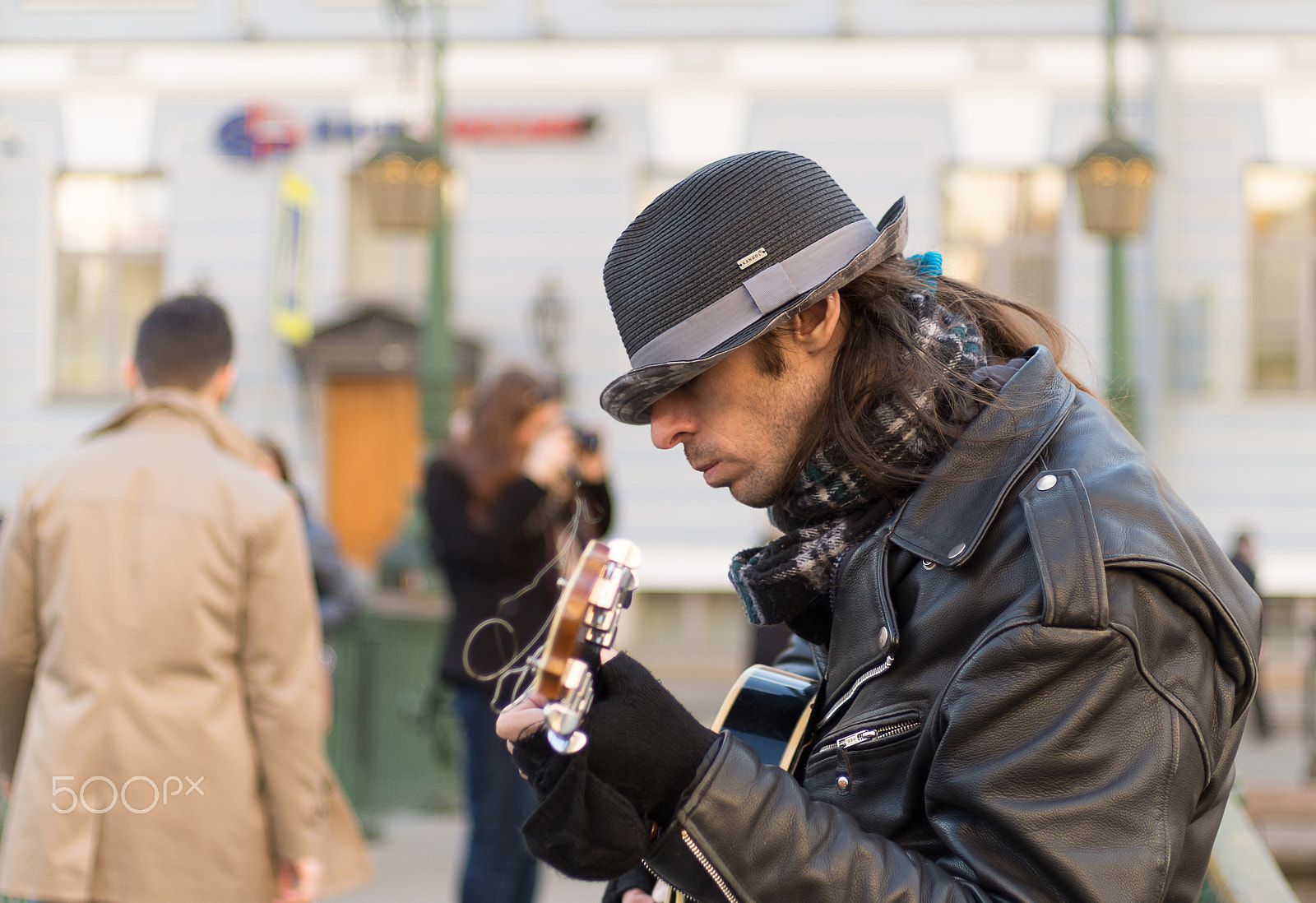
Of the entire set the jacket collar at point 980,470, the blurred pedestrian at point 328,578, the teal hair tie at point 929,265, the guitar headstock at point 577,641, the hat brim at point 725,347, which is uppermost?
the teal hair tie at point 929,265

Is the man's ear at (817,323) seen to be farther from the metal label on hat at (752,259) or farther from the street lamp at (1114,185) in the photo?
the street lamp at (1114,185)

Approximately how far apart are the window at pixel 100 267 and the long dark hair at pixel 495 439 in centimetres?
1098

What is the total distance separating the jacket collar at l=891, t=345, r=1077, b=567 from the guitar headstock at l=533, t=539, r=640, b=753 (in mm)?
336

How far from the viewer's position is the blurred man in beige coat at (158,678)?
2701 millimetres

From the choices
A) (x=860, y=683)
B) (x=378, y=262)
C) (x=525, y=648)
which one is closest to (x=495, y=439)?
(x=525, y=648)

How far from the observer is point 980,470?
1352 mm

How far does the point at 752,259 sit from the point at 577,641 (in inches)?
18.4

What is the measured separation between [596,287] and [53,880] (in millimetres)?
11378

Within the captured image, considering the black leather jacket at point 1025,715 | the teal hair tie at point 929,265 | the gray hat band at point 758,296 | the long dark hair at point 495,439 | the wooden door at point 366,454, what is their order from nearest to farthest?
the black leather jacket at point 1025,715
the gray hat band at point 758,296
the teal hair tie at point 929,265
the long dark hair at point 495,439
the wooden door at point 366,454

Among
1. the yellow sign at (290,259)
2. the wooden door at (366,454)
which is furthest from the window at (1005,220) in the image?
the yellow sign at (290,259)

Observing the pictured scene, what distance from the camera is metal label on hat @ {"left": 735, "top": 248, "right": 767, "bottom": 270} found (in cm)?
140

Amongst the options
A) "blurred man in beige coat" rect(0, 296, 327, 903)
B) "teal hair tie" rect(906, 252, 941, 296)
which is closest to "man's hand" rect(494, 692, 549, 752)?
"teal hair tie" rect(906, 252, 941, 296)

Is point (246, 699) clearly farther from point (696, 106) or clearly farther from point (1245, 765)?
point (696, 106)

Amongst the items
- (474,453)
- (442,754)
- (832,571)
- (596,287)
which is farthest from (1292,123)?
(832,571)
